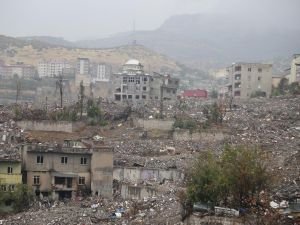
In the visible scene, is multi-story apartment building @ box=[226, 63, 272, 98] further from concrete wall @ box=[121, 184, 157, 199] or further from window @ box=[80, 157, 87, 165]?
concrete wall @ box=[121, 184, 157, 199]

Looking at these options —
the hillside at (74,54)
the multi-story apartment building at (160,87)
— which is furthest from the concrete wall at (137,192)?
the hillside at (74,54)

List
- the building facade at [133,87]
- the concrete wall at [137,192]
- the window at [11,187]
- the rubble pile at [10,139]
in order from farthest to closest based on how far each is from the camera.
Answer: the building facade at [133,87]
the rubble pile at [10,139]
the window at [11,187]
the concrete wall at [137,192]

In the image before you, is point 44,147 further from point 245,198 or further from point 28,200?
point 245,198

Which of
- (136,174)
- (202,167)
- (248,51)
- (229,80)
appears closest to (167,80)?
(229,80)

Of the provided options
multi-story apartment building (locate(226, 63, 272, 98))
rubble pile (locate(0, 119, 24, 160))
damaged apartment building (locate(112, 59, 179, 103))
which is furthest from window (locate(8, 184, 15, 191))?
multi-story apartment building (locate(226, 63, 272, 98))

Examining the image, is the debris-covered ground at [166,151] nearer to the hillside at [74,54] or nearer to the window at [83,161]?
the window at [83,161]

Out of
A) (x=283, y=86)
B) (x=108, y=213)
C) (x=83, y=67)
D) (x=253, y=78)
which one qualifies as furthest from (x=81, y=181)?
(x=83, y=67)

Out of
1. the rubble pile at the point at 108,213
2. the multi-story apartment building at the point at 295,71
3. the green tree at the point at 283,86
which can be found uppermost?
the multi-story apartment building at the point at 295,71
